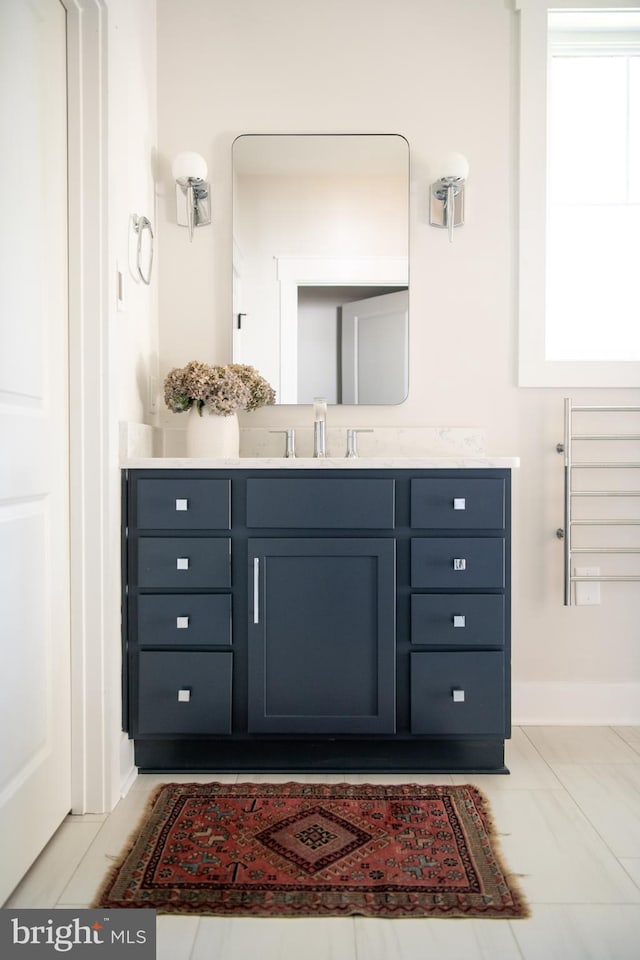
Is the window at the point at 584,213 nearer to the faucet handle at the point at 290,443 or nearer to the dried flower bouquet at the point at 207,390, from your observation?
the faucet handle at the point at 290,443

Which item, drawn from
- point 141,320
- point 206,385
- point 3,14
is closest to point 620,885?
point 206,385

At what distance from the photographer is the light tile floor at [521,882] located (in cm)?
134

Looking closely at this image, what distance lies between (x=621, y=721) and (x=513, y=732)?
0.41m

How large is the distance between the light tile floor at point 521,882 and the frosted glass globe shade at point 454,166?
6.38 feet

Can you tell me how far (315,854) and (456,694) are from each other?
0.61 metres

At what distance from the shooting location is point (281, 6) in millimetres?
2516

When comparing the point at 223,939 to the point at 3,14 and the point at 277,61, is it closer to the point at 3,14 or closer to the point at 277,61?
the point at 3,14

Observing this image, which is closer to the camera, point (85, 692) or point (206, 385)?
point (85, 692)

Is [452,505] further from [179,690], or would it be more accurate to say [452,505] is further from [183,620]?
[179,690]

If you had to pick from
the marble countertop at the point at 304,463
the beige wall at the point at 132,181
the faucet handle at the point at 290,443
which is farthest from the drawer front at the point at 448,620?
the beige wall at the point at 132,181

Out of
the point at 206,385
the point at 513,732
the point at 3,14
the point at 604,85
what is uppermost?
the point at 604,85

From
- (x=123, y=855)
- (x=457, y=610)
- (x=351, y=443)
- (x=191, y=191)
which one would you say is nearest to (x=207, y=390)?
(x=351, y=443)

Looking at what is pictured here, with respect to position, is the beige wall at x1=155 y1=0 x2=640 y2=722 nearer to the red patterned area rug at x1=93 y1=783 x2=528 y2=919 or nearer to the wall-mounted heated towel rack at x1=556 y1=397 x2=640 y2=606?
the wall-mounted heated towel rack at x1=556 y1=397 x2=640 y2=606

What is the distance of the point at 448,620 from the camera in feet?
6.69
